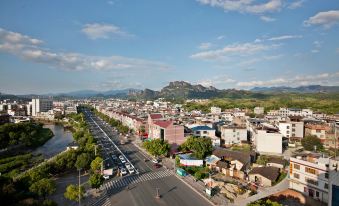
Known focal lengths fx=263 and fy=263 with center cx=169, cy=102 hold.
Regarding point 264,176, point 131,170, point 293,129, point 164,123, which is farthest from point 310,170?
point 293,129

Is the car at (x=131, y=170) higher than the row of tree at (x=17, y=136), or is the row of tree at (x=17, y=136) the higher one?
the row of tree at (x=17, y=136)

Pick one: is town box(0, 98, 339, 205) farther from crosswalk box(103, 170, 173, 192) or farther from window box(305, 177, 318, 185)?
crosswalk box(103, 170, 173, 192)

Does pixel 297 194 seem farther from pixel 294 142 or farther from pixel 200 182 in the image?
pixel 294 142

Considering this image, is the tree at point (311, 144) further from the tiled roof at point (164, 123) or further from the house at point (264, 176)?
the tiled roof at point (164, 123)

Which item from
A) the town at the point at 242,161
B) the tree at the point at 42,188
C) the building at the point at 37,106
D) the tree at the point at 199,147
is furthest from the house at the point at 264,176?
the building at the point at 37,106

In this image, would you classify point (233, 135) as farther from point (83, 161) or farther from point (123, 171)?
point (83, 161)

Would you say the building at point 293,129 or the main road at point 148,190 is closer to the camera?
the main road at point 148,190
